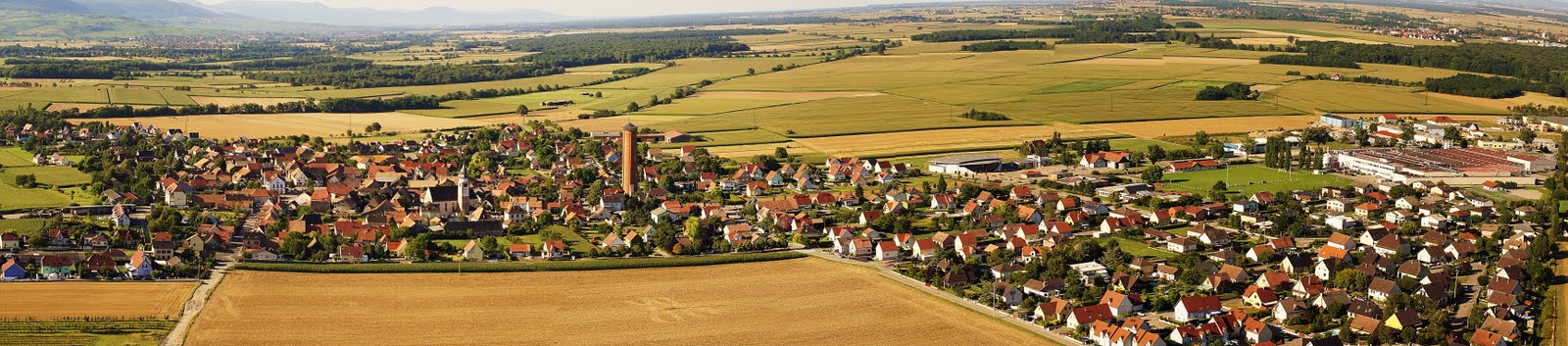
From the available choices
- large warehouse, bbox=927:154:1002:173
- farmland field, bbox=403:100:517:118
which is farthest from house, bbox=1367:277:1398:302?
farmland field, bbox=403:100:517:118

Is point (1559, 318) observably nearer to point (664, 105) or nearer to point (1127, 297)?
point (1127, 297)

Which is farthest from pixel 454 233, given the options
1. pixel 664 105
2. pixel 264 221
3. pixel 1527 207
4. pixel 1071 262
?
pixel 664 105

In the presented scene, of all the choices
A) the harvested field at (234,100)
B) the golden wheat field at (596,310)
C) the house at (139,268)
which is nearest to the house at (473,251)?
the golden wheat field at (596,310)

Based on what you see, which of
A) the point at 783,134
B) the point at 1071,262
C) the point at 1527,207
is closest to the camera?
the point at 1071,262

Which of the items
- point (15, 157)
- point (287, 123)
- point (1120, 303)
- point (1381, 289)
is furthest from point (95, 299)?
point (287, 123)

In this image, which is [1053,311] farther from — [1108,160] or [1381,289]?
[1108,160]

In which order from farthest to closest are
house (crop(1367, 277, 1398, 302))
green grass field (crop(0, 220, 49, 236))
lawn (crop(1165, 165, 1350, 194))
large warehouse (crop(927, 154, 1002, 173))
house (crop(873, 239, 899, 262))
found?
large warehouse (crop(927, 154, 1002, 173)) → lawn (crop(1165, 165, 1350, 194)) → green grass field (crop(0, 220, 49, 236)) → house (crop(873, 239, 899, 262)) → house (crop(1367, 277, 1398, 302))

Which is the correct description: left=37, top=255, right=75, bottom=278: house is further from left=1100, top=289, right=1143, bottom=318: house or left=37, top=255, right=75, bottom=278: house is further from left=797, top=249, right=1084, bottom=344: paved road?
left=1100, top=289, right=1143, bottom=318: house
